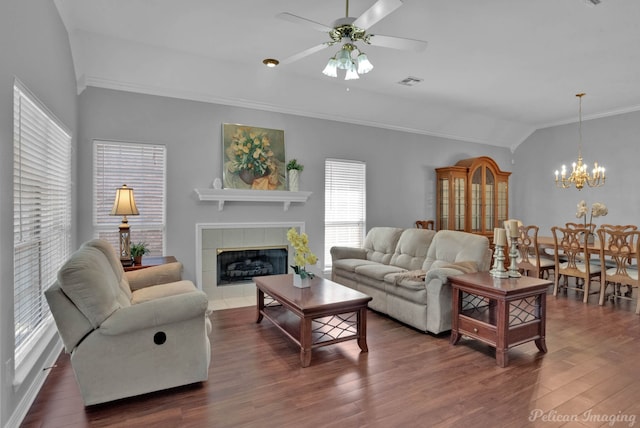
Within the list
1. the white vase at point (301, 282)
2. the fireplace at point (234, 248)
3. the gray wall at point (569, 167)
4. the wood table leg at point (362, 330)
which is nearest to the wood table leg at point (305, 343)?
the wood table leg at point (362, 330)

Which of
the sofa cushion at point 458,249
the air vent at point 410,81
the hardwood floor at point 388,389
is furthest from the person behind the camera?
the air vent at point 410,81

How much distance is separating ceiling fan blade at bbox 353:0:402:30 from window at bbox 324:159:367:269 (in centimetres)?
328

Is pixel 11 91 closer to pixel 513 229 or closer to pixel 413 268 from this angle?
pixel 513 229

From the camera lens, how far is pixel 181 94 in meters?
4.68

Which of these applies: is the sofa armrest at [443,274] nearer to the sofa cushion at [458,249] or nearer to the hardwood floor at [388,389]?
the sofa cushion at [458,249]

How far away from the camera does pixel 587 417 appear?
2.28 metres

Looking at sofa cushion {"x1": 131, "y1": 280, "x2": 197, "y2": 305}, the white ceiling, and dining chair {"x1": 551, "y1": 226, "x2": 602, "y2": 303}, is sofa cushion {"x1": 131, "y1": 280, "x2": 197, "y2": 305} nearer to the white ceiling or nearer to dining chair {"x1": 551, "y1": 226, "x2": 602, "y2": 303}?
the white ceiling

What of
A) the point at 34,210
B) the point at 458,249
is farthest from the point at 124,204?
the point at 458,249

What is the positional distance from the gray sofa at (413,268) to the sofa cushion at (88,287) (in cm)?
275

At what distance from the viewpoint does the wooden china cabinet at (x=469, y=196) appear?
6836 mm

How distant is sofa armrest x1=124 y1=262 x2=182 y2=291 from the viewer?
343cm

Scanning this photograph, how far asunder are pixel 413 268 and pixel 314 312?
1.97 metres

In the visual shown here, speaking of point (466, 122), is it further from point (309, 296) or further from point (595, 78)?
point (309, 296)

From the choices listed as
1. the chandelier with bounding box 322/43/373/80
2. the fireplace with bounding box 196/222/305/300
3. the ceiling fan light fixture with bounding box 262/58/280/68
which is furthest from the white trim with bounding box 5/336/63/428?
the ceiling fan light fixture with bounding box 262/58/280/68
